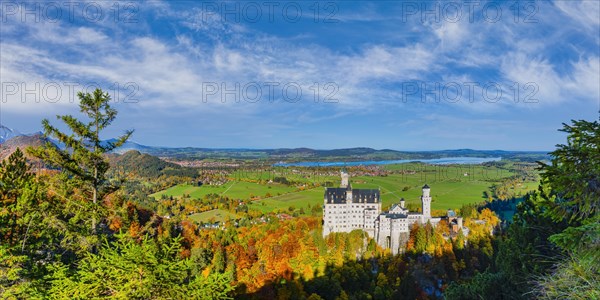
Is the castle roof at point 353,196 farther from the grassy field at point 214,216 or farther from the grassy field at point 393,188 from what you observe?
the grassy field at point 214,216

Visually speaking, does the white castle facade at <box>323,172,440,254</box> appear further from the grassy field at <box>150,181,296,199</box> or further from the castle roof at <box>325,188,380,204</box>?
the grassy field at <box>150,181,296,199</box>

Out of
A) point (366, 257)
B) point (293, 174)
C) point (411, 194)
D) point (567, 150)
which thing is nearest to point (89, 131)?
point (567, 150)

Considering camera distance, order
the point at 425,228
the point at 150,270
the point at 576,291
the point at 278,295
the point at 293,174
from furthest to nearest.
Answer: the point at 293,174 → the point at 425,228 → the point at 278,295 → the point at 150,270 → the point at 576,291

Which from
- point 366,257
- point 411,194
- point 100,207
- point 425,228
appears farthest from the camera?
point 411,194

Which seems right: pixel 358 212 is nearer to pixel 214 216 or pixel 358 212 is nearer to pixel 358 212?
pixel 358 212

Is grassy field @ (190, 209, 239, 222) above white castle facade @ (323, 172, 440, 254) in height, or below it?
below

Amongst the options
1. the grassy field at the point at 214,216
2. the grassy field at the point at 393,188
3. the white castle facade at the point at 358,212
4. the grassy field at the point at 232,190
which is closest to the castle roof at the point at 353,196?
the white castle facade at the point at 358,212

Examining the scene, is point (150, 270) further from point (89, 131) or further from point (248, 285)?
point (248, 285)

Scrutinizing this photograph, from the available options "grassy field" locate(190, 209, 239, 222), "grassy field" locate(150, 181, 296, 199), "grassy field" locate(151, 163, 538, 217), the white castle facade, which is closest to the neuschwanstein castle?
the white castle facade
